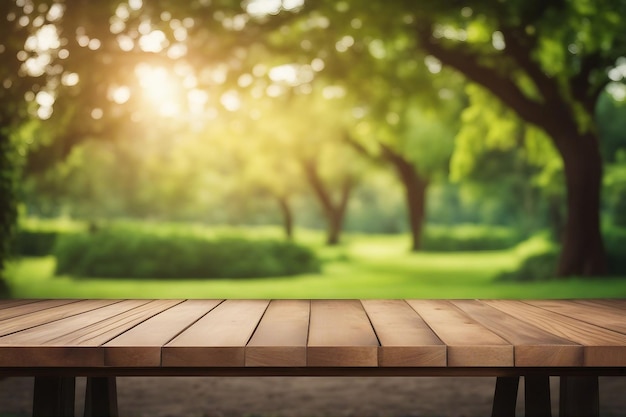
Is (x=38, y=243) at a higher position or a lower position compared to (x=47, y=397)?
higher

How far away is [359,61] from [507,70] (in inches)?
143

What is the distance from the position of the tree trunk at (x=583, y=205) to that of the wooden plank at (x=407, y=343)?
44.5ft

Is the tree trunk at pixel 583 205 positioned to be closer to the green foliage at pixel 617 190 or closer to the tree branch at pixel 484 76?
the tree branch at pixel 484 76

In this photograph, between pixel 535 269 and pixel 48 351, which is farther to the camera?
pixel 535 269

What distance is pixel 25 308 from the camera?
341cm

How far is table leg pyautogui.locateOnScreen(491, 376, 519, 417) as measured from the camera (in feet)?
12.1

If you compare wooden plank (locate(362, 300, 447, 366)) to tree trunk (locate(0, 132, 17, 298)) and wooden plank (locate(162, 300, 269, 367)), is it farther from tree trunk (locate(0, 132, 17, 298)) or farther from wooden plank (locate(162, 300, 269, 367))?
tree trunk (locate(0, 132, 17, 298))

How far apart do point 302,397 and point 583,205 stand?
11.2 meters

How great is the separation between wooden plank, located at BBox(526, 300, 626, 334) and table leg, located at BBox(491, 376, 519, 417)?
460 mm

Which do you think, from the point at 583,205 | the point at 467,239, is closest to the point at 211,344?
the point at 583,205

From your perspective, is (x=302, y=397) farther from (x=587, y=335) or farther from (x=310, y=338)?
(x=587, y=335)

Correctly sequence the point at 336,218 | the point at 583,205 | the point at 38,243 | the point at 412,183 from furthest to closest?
the point at 336,218
the point at 412,183
the point at 38,243
the point at 583,205

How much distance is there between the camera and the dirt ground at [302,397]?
569 centimetres

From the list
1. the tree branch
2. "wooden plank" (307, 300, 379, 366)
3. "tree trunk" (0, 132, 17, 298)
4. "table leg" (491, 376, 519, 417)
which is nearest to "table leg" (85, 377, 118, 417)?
"wooden plank" (307, 300, 379, 366)
